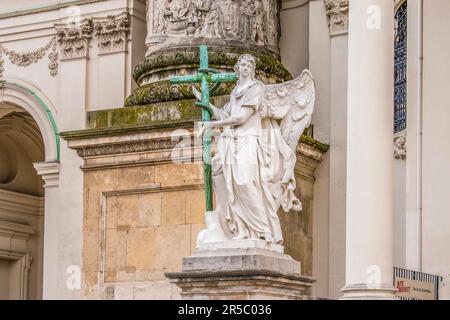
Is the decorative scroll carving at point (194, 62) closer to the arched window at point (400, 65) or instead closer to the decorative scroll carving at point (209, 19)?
the decorative scroll carving at point (209, 19)

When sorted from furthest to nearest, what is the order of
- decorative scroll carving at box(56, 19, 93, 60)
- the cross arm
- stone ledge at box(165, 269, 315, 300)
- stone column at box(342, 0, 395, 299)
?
decorative scroll carving at box(56, 19, 93, 60) < stone column at box(342, 0, 395, 299) < the cross arm < stone ledge at box(165, 269, 315, 300)

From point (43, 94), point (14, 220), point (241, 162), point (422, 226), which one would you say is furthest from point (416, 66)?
point (14, 220)

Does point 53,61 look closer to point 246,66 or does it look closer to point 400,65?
point 400,65

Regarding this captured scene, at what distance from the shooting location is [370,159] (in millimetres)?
17219

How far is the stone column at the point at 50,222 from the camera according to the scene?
75.4 ft

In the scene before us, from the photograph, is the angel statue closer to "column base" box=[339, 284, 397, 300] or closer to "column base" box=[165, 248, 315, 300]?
"column base" box=[165, 248, 315, 300]

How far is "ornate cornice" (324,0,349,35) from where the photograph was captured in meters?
22.1

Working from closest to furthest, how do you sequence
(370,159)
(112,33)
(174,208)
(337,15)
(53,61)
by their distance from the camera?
(370,159) → (174,208) → (337,15) → (112,33) → (53,61)

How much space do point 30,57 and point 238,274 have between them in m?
10.1

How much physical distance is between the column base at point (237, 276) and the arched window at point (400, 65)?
6.05m

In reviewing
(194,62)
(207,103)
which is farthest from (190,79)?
(194,62)

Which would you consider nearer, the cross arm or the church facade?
the cross arm

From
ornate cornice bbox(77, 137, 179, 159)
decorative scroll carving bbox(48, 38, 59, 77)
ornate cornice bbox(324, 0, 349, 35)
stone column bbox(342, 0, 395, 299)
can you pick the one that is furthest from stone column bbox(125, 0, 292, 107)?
stone column bbox(342, 0, 395, 299)

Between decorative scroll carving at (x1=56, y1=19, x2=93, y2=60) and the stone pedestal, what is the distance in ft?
27.8
